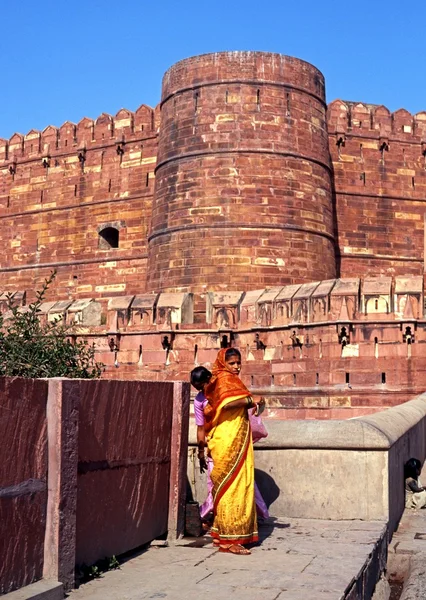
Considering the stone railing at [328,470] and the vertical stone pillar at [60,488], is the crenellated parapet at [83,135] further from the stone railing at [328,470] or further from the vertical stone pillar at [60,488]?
the vertical stone pillar at [60,488]

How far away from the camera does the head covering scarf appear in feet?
13.3

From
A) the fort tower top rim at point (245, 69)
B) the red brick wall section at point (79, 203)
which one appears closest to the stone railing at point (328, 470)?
the fort tower top rim at point (245, 69)

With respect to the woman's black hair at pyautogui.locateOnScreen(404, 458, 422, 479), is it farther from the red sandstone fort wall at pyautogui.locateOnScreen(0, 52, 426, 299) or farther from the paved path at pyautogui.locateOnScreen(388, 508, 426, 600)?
the red sandstone fort wall at pyautogui.locateOnScreen(0, 52, 426, 299)

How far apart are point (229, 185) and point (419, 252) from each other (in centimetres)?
483

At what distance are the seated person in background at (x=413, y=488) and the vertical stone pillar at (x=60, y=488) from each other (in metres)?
3.14

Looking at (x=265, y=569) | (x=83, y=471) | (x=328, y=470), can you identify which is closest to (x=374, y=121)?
(x=328, y=470)

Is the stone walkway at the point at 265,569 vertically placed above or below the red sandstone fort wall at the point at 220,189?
below

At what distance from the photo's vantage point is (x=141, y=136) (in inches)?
693

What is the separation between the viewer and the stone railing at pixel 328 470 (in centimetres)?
451

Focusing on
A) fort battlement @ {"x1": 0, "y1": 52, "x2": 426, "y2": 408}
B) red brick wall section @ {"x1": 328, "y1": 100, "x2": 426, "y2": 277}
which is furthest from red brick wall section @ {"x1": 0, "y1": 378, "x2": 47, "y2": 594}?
red brick wall section @ {"x1": 328, "y1": 100, "x2": 426, "y2": 277}

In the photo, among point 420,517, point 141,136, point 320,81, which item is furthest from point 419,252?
point 420,517

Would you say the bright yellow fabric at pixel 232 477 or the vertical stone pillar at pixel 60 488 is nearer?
the vertical stone pillar at pixel 60 488

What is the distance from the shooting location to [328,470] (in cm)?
461

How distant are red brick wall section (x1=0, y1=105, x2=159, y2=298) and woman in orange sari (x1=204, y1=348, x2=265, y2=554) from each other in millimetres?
12985
